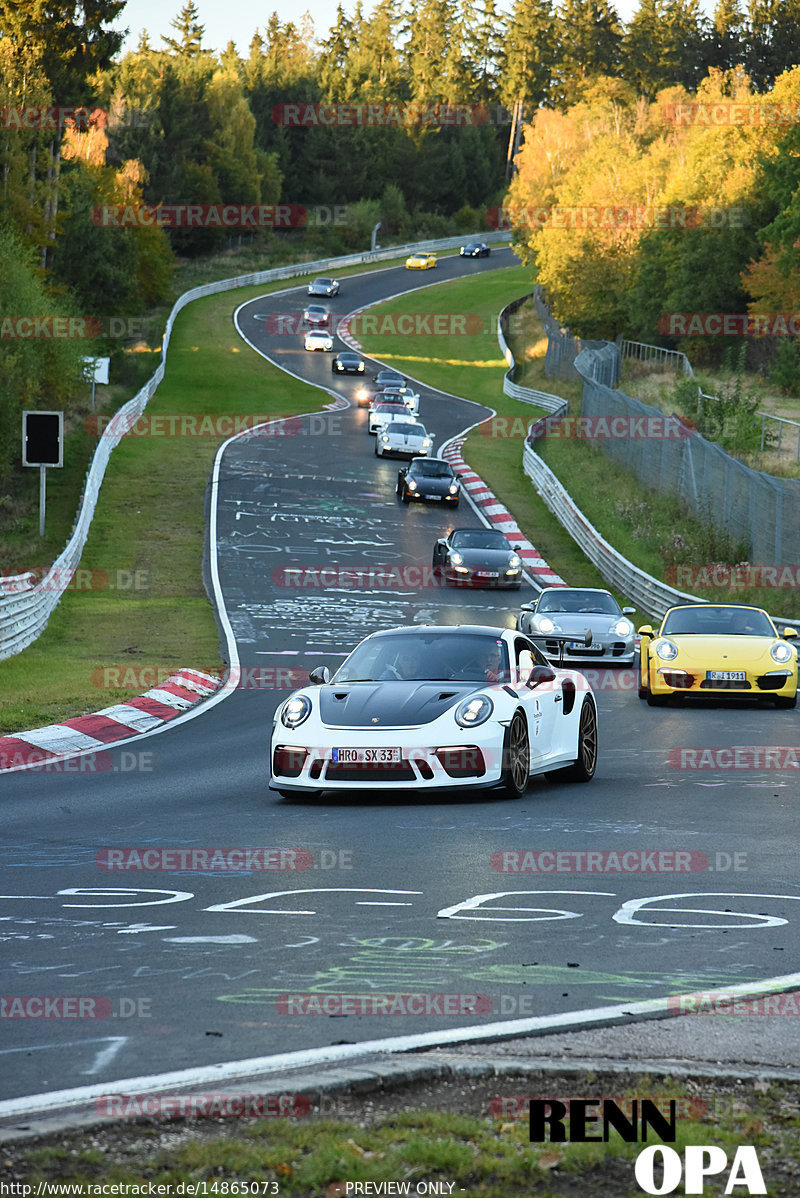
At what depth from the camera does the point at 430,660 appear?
42.4ft

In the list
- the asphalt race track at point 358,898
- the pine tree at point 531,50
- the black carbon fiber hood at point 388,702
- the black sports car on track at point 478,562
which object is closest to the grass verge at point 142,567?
the asphalt race track at point 358,898

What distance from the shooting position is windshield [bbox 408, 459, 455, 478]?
45906 millimetres

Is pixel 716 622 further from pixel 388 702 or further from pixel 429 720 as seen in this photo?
pixel 429 720

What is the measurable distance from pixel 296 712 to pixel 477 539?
2403cm

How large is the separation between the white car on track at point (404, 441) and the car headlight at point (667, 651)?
34.0 meters

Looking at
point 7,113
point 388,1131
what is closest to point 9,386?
point 7,113

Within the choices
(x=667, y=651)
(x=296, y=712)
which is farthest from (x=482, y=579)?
(x=296, y=712)

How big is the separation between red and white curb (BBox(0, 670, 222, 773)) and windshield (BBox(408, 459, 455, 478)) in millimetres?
25361

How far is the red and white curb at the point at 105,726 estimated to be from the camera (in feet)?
49.9

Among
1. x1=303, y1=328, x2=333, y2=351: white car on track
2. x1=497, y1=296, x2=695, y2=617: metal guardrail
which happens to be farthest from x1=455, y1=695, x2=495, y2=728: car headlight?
x1=303, y1=328, x2=333, y2=351: white car on track

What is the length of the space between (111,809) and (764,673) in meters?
10.5

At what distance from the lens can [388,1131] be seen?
416cm

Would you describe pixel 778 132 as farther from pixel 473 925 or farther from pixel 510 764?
pixel 473 925

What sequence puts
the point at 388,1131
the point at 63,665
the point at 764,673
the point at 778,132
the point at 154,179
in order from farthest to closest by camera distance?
the point at 154,179 → the point at 778,132 → the point at 63,665 → the point at 764,673 → the point at 388,1131
